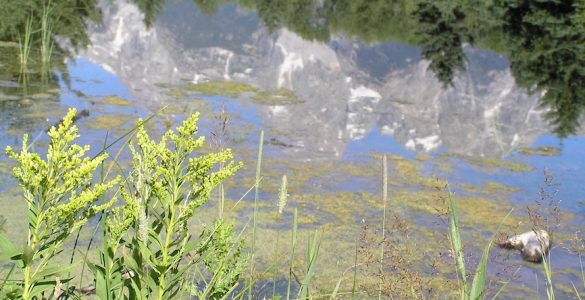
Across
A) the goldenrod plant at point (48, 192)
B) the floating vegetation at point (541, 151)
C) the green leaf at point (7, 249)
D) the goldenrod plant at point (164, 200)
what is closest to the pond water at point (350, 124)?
the floating vegetation at point (541, 151)

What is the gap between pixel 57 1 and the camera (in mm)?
19547

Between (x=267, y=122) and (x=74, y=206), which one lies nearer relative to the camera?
(x=74, y=206)

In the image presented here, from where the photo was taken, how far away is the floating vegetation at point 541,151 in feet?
36.7

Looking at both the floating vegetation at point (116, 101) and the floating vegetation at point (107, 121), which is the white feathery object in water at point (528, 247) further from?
the floating vegetation at point (116, 101)

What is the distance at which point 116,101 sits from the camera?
1145 centimetres

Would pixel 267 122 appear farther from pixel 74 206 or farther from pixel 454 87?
pixel 74 206

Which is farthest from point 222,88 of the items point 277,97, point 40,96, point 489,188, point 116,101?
point 489,188

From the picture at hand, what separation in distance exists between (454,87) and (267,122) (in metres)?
7.53

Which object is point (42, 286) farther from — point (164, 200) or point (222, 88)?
point (222, 88)

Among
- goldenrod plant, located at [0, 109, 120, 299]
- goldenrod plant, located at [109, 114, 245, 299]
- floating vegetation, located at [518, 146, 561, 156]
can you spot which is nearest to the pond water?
floating vegetation, located at [518, 146, 561, 156]

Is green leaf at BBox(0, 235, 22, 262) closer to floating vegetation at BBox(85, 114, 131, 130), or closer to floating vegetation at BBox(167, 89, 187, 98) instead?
floating vegetation at BBox(85, 114, 131, 130)

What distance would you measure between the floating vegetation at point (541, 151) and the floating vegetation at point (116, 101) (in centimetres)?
666

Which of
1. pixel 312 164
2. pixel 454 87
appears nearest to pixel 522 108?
pixel 454 87

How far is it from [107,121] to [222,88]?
3.86 meters
